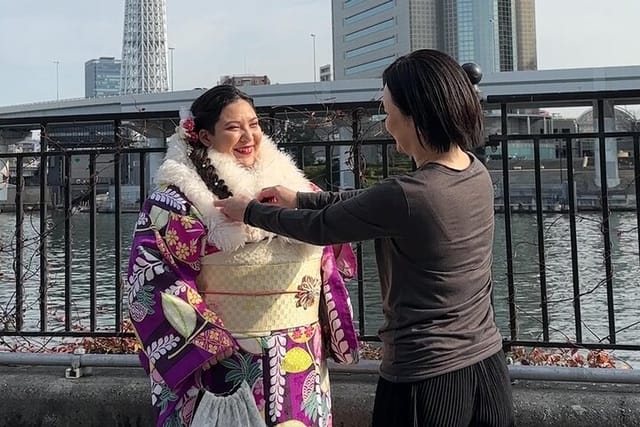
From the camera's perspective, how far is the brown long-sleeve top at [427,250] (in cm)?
154

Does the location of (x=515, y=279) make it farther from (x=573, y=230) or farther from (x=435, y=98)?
(x=435, y=98)

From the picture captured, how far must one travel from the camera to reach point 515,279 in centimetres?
406

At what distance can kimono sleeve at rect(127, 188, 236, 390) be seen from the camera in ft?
5.80

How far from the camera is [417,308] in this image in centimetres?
160

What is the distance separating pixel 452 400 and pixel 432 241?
1.38 ft

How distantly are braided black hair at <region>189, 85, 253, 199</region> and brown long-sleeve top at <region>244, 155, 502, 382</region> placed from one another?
1.22 ft

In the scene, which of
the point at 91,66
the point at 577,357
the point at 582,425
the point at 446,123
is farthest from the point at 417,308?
the point at 91,66

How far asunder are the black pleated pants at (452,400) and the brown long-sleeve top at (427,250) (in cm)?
3

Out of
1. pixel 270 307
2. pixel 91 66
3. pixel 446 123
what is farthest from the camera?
pixel 91 66

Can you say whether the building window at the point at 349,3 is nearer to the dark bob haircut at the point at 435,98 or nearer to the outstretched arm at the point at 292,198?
the outstretched arm at the point at 292,198

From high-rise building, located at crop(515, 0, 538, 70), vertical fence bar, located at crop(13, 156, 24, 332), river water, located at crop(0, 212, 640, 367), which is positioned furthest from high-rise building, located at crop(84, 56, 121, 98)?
vertical fence bar, located at crop(13, 156, 24, 332)

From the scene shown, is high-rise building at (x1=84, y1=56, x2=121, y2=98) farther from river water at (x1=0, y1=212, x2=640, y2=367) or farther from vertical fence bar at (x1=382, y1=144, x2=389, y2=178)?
vertical fence bar at (x1=382, y1=144, x2=389, y2=178)

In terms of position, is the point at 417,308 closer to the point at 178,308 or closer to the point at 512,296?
the point at 178,308

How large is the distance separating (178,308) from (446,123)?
92cm
